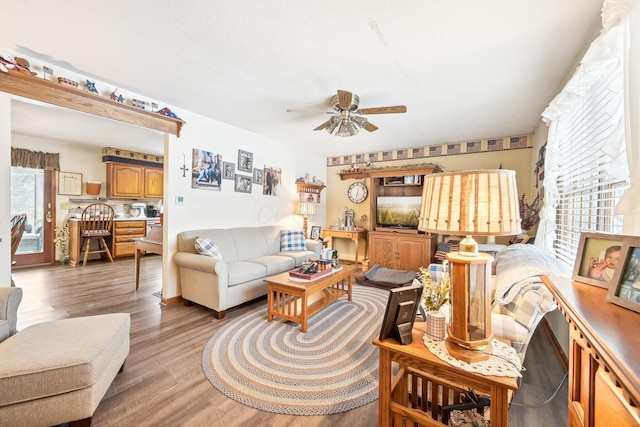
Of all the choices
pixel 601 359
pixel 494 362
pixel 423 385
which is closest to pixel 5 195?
pixel 423 385

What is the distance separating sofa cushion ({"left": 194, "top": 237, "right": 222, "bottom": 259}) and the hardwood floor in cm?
65

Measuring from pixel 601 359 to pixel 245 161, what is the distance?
4.05m

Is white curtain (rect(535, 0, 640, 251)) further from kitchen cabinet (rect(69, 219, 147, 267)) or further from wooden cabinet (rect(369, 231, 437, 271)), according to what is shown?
kitchen cabinet (rect(69, 219, 147, 267))

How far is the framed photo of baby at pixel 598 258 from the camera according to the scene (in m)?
0.99

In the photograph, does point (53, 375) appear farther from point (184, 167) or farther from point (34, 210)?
point (34, 210)

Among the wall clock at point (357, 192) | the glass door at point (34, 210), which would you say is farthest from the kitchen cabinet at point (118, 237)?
the wall clock at point (357, 192)

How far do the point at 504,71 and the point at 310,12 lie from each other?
173 cm

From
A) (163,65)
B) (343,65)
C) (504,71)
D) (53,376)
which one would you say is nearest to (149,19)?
(163,65)

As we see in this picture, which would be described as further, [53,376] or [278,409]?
[278,409]

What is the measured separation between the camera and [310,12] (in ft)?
5.05

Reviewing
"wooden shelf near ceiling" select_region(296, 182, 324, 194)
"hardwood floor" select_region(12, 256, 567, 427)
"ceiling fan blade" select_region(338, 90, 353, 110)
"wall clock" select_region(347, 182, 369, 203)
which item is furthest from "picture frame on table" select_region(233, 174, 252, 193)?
"wall clock" select_region(347, 182, 369, 203)

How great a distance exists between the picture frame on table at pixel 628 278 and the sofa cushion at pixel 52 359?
2.27 meters

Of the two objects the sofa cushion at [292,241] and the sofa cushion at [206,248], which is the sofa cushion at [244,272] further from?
the sofa cushion at [292,241]

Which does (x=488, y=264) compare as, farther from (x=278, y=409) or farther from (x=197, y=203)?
(x=197, y=203)
